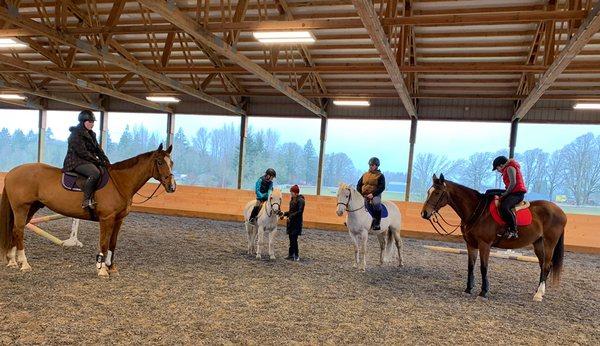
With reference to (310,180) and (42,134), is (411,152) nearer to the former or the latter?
(310,180)

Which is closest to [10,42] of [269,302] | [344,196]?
[344,196]

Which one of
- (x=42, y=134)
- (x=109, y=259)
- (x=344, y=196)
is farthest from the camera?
(x=42, y=134)

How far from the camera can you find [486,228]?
5.47m

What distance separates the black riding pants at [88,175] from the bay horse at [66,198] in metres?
0.15

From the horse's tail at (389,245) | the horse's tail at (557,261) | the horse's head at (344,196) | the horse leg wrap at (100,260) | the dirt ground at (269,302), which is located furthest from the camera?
the horse's tail at (389,245)

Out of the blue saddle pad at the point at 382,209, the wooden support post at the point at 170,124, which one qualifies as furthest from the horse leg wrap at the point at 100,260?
the wooden support post at the point at 170,124

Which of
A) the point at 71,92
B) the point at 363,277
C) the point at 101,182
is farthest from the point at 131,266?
the point at 71,92

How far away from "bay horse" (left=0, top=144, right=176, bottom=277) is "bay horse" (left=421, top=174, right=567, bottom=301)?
4227 mm

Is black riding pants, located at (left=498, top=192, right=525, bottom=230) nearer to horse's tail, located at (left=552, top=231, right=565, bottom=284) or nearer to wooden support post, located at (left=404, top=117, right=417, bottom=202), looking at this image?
horse's tail, located at (left=552, top=231, right=565, bottom=284)

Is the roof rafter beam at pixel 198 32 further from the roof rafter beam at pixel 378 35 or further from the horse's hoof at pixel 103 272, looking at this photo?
the horse's hoof at pixel 103 272

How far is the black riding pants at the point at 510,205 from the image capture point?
534cm

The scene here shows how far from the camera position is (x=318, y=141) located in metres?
15.5

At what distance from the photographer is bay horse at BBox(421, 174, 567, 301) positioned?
217 inches

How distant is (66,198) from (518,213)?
6.78m
